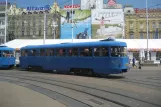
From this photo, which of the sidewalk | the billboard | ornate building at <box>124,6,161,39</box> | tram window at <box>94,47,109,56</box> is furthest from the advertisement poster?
the sidewalk

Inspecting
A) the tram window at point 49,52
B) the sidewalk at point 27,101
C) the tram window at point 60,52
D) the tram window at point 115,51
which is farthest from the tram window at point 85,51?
the sidewalk at point 27,101

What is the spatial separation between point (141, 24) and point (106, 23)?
474 inches

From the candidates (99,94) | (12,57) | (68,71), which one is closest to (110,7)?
(12,57)

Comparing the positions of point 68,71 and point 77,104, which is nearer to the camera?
point 77,104

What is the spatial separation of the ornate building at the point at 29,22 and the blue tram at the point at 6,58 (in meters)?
54.9

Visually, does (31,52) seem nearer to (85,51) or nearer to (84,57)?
(85,51)

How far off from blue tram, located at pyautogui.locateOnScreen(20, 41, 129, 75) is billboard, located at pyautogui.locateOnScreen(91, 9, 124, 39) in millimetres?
50975

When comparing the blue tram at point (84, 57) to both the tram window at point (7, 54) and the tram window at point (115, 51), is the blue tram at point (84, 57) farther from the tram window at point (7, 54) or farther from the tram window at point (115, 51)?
the tram window at point (7, 54)

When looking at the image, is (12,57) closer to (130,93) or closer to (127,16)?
(130,93)

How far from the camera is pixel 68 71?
2736 cm

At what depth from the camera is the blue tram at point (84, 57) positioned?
23422 millimetres

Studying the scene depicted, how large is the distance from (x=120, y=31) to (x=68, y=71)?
56404 mm

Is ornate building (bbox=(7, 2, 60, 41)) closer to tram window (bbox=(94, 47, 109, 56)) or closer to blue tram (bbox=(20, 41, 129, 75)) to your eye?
blue tram (bbox=(20, 41, 129, 75))

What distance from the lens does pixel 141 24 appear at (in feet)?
295
